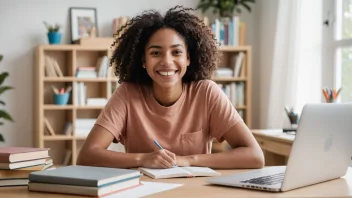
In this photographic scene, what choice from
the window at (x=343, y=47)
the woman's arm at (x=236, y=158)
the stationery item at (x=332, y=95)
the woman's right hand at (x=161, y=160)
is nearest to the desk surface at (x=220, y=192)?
the woman's right hand at (x=161, y=160)

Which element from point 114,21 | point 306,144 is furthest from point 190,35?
point 114,21

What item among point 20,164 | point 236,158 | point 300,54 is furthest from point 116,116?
point 300,54

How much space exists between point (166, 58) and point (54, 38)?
278cm

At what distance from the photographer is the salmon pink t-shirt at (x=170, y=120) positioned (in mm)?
2260

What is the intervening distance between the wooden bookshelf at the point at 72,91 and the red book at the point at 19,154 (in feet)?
10.1

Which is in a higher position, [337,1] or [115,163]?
[337,1]

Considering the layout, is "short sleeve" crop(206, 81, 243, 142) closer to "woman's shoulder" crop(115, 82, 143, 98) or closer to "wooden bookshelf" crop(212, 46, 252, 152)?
"woman's shoulder" crop(115, 82, 143, 98)

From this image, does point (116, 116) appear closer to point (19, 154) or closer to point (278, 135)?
point (19, 154)

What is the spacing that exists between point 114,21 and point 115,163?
10.3 ft

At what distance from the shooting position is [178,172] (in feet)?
5.85

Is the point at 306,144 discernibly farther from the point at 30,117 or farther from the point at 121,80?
the point at 30,117

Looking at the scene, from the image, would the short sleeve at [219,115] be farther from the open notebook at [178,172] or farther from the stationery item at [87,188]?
the stationery item at [87,188]

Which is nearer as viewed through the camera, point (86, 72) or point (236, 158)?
point (236, 158)

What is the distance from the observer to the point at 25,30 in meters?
Answer: 5.00
